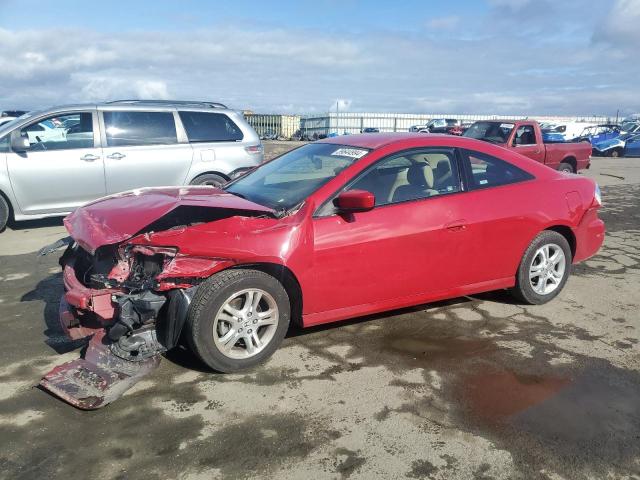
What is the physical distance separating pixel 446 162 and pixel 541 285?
152 cm

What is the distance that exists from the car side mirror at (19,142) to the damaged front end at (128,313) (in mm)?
4965

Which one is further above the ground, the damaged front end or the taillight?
the taillight

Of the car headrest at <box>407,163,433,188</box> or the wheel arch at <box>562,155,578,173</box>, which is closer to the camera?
the car headrest at <box>407,163,433,188</box>

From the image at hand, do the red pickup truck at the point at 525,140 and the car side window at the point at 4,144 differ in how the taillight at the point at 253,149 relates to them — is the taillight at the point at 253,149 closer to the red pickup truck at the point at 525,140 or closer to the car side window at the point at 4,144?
the car side window at the point at 4,144

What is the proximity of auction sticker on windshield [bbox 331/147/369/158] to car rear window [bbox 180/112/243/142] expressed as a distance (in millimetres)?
4554

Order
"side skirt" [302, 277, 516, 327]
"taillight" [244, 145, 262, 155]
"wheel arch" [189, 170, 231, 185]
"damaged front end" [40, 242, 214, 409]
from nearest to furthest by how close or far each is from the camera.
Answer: "damaged front end" [40, 242, 214, 409] < "side skirt" [302, 277, 516, 327] < "wheel arch" [189, 170, 231, 185] < "taillight" [244, 145, 262, 155]

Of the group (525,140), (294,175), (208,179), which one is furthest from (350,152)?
(525,140)

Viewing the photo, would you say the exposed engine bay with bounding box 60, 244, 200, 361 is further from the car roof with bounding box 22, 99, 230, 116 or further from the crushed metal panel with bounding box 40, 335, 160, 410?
the car roof with bounding box 22, 99, 230, 116

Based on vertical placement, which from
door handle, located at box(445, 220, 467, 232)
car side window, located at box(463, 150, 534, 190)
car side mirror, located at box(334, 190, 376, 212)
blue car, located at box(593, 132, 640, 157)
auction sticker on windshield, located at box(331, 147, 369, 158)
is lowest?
blue car, located at box(593, 132, 640, 157)

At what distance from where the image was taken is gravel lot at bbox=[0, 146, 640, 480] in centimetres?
280

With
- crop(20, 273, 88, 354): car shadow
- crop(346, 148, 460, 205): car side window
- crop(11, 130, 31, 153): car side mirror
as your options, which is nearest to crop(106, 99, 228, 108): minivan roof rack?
crop(11, 130, 31, 153): car side mirror

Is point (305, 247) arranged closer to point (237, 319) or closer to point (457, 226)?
point (237, 319)

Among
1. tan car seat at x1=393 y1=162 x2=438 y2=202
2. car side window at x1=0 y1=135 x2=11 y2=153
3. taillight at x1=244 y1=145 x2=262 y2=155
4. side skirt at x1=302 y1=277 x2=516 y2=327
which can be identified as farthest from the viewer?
taillight at x1=244 y1=145 x2=262 y2=155

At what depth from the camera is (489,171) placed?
477 cm
